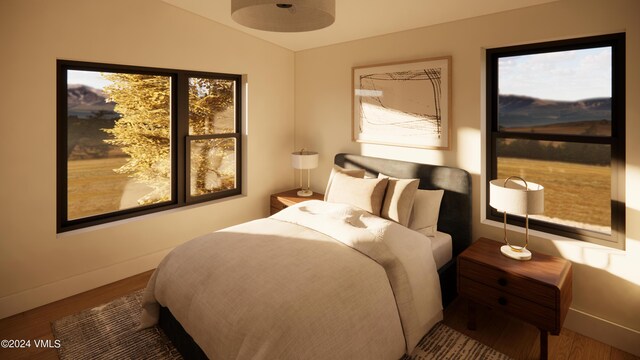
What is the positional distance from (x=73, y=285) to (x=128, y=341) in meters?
1.05

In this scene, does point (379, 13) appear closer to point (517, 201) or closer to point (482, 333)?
point (517, 201)

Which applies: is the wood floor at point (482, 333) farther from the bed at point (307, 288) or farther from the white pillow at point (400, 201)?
the white pillow at point (400, 201)

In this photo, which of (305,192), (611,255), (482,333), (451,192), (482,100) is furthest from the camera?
(305,192)

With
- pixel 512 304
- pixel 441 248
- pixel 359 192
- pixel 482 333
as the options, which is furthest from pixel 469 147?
pixel 482 333

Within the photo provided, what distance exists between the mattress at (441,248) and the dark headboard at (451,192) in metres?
0.11

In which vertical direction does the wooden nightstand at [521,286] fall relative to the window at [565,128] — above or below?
below

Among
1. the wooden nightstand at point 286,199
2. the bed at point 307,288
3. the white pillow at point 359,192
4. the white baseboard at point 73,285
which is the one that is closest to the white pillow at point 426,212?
the bed at point 307,288

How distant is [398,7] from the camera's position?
3025 mm

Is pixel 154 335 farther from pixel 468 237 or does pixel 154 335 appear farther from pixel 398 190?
pixel 468 237

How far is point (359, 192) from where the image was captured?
10.3 feet

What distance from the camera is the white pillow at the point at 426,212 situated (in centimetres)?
300

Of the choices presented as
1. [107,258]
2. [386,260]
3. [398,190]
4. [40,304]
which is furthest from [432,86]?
[40,304]

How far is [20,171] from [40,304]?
43.5 inches

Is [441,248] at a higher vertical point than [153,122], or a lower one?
lower
